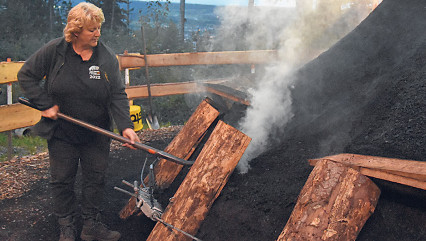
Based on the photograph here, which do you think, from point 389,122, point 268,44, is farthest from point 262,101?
point 268,44

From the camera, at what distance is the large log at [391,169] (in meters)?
1.94

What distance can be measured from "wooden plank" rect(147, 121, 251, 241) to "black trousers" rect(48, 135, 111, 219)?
0.70 meters

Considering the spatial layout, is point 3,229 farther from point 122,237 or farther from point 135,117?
point 135,117

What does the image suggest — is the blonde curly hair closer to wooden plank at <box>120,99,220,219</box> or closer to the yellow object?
wooden plank at <box>120,99,220,219</box>

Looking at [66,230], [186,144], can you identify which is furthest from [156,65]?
[66,230]

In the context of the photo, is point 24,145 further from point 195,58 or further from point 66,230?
point 66,230

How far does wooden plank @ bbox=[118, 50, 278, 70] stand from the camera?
6711 mm

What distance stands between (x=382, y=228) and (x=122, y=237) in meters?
2.10

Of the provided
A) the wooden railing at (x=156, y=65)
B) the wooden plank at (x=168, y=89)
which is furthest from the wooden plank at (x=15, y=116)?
the wooden plank at (x=168, y=89)

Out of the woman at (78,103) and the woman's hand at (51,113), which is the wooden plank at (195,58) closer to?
the woman at (78,103)

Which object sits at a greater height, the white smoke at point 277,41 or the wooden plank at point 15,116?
the white smoke at point 277,41

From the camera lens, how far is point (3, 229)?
3195 mm

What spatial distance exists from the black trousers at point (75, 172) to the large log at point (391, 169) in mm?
1904

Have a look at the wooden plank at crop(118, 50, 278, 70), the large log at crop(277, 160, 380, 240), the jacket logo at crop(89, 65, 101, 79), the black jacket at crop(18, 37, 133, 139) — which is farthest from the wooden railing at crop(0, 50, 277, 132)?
the large log at crop(277, 160, 380, 240)
